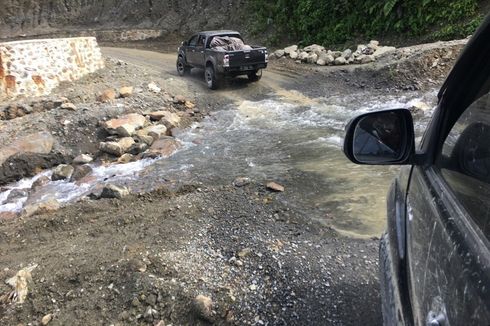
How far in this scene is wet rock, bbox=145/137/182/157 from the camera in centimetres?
961

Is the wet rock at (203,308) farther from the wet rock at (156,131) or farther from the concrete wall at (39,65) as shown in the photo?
the concrete wall at (39,65)

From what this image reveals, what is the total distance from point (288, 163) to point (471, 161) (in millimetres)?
6489

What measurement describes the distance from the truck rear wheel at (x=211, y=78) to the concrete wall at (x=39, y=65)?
378 centimetres

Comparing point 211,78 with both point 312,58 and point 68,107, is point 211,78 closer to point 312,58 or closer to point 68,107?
point 312,58

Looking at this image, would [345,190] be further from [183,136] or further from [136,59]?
[136,59]

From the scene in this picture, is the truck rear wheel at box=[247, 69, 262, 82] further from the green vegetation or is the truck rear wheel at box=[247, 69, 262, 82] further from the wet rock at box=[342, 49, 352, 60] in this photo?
the green vegetation

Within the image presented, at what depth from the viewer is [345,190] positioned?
6637mm

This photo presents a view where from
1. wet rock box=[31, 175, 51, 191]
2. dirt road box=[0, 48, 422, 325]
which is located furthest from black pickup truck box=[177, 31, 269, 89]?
dirt road box=[0, 48, 422, 325]

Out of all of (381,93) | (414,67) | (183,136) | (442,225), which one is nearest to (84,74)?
(183,136)

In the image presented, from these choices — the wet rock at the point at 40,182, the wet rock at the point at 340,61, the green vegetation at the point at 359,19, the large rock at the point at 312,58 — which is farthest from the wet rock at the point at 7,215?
the green vegetation at the point at 359,19

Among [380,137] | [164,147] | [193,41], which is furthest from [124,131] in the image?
[380,137]

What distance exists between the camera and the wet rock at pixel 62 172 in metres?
9.05

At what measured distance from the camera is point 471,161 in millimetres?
1723

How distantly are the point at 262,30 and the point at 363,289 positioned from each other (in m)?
19.6
